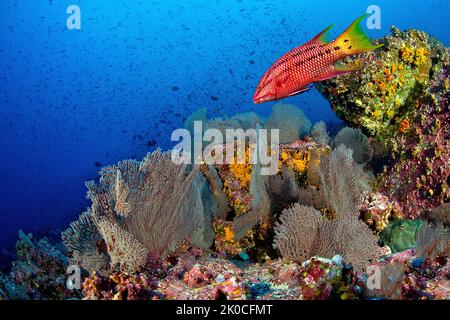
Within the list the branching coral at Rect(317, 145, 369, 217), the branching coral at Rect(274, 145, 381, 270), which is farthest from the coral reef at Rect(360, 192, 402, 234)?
the branching coral at Rect(274, 145, 381, 270)

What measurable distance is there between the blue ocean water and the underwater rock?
53800 mm

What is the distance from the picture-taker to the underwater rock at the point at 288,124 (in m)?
6.03

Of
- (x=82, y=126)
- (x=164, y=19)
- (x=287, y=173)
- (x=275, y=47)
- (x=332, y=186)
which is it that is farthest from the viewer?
(x=275, y=47)

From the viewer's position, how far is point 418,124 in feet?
19.1

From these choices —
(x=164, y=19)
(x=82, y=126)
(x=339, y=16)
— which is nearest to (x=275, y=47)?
(x=339, y=16)

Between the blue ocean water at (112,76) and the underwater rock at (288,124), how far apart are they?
53.8m

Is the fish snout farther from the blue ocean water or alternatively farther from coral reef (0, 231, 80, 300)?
the blue ocean water

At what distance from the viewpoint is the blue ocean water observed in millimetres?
69312

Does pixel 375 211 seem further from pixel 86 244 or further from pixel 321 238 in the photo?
pixel 86 244

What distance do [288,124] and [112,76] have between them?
301ft

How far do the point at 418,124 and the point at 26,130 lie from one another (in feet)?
311

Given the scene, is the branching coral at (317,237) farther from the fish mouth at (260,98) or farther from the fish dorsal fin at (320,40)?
the fish dorsal fin at (320,40)

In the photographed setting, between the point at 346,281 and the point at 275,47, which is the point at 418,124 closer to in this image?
the point at 346,281

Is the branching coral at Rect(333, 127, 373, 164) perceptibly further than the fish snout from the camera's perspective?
Yes
